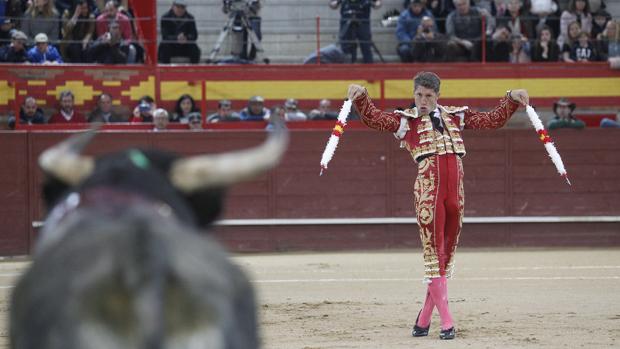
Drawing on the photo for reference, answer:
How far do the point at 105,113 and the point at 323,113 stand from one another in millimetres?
2267

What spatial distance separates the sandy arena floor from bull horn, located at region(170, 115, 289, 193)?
4493 millimetres

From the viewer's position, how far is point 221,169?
1.96m

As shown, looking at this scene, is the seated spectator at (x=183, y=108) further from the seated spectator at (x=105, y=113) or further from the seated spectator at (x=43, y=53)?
the seated spectator at (x=43, y=53)

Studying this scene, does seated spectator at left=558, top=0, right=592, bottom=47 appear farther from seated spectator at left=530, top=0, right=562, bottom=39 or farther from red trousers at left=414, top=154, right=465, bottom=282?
red trousers at left=414, top=154, right=465, bottom=282

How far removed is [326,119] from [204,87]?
1.32 meters

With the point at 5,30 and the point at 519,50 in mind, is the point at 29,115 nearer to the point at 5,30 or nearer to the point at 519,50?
the point at 5,30

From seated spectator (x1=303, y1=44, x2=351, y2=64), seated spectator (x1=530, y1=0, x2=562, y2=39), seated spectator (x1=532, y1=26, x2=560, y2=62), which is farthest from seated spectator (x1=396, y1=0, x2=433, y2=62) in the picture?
seated spectator (x1=530, y1=0, x2=562, y2=39)

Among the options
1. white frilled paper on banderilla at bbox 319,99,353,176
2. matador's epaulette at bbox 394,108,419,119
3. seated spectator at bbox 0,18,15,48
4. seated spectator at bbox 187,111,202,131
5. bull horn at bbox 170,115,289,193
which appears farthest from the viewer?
seated spectator at bbox 0,18,15,48

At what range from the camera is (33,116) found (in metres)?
12.4

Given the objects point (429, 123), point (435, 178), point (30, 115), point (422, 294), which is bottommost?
point (422, 294)

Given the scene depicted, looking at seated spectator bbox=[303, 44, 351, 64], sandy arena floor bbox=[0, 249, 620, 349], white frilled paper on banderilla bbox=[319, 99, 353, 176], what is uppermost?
seated spectator bbox=[303, 44, 351, 64]

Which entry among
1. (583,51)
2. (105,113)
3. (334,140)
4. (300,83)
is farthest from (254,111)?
(334,140)

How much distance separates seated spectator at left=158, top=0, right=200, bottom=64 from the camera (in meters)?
13.0

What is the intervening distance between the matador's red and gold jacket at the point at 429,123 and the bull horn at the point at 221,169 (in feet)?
15.9
